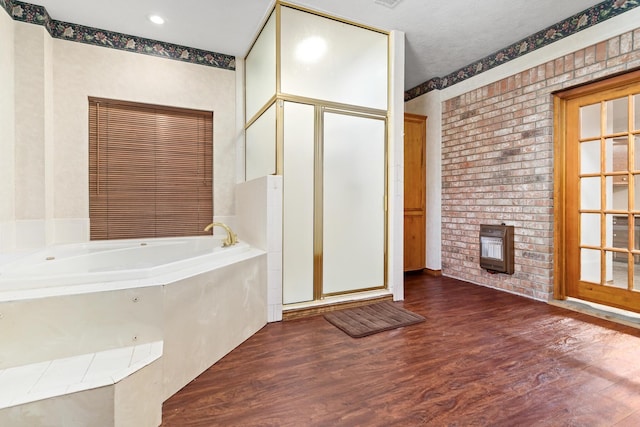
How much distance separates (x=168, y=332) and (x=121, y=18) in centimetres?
291

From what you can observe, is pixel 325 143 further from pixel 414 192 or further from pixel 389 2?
pixel 414 192

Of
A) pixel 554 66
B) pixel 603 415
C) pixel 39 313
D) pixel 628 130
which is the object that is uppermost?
pixel 554 66

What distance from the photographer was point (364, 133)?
2875 millimetres

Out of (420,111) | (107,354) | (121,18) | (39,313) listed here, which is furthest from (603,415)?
(121,18)

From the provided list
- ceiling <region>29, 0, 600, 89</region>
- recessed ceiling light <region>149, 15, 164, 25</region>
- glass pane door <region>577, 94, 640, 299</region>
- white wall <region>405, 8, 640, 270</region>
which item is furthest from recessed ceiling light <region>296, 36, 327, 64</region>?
glass pane door <region>577, 94, 640, 299</region>

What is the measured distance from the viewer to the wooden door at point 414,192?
4.16 meters

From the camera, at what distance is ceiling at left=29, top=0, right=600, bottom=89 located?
258cm

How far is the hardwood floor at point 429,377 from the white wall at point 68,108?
2.09 metres

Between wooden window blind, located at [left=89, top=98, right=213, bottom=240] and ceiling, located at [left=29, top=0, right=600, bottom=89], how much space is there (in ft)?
2.41

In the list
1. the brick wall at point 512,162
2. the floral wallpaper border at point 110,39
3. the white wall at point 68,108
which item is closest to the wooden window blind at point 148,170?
the white wall at point 68,108

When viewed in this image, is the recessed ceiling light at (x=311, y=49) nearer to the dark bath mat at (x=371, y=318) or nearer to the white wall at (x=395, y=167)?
the white wall at (x=395, y=167)

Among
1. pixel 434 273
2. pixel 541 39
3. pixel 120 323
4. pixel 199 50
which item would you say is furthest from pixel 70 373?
pixel 541 39

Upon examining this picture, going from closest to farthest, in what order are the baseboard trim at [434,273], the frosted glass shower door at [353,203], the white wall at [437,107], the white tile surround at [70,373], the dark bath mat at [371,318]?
the white tile surround at [70,373], the dark bath mat at [371,318], the frosted glass shower door at [353,203], the white wall at [437,107], the baseboard trim at [434,273]

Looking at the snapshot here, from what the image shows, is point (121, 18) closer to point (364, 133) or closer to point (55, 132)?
point (55, 132)
